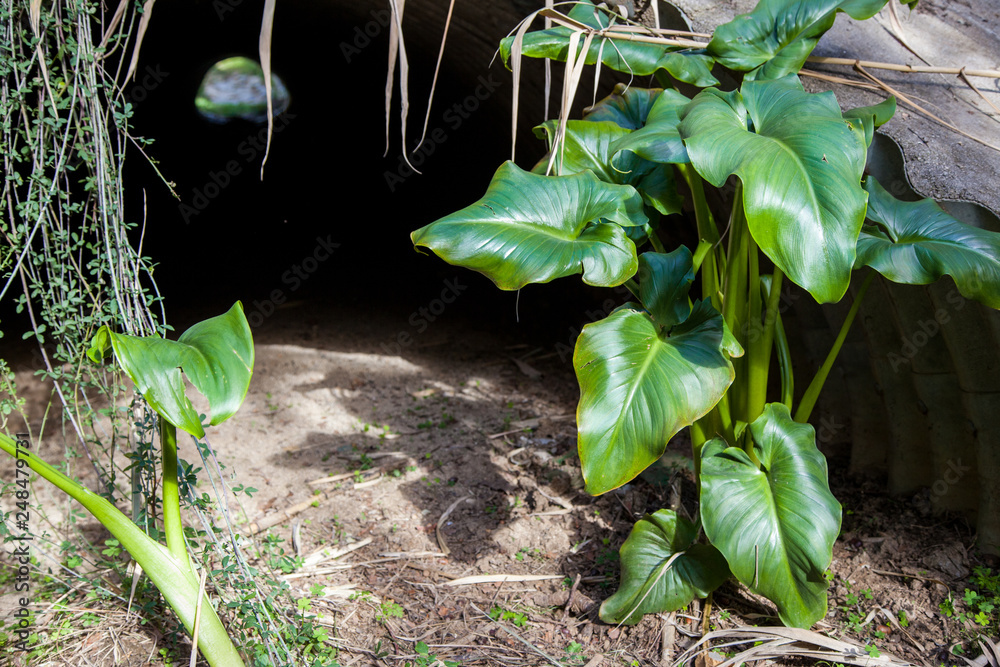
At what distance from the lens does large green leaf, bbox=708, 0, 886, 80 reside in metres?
2.05

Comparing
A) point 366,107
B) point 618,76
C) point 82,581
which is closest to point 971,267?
point 618,76

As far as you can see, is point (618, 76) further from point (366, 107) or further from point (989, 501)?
point (366, 107)

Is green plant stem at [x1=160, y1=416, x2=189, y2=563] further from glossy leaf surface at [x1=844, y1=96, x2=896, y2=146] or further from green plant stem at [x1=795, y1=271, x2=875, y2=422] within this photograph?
glossy leaf surface at [x1=844, y1=96, x2=896, y2=146]

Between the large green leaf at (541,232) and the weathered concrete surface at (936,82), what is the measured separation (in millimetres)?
1065

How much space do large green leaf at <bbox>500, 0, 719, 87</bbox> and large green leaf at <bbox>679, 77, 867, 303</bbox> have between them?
17.4 inches

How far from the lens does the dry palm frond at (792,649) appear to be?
1861mm

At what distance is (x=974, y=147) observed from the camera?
224 centimetres

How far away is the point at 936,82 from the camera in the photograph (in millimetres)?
2424

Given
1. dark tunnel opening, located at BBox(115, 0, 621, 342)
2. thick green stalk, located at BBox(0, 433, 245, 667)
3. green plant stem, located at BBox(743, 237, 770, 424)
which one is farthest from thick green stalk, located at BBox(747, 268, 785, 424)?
dark tunnel opening, located at BBox(115, 0, 621, 342)

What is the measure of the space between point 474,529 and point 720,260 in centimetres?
137

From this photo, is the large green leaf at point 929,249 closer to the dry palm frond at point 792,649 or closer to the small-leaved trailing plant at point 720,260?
the small-leaved trailing plant at point 720,260

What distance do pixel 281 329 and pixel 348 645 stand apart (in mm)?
2895

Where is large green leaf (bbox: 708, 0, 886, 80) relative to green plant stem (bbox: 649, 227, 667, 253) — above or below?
above

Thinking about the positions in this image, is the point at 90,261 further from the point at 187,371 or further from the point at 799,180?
the point at 799,180
